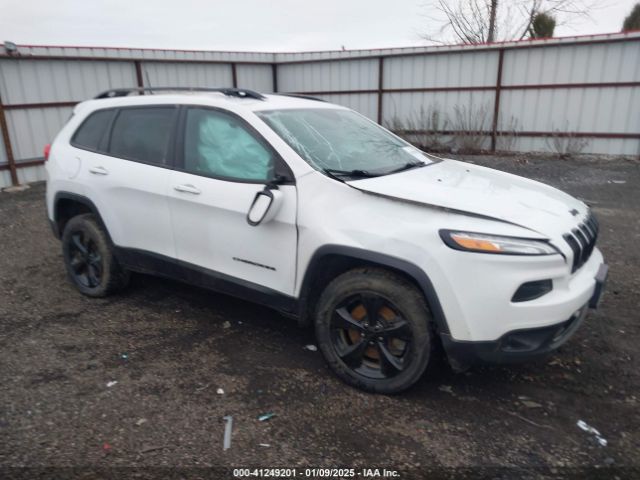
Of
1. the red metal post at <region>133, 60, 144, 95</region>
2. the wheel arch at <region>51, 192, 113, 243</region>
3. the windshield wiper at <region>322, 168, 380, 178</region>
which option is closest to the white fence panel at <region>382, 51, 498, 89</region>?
the red metal post at <region>133, 60, 144, 95</region>

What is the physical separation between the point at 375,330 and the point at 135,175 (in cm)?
222

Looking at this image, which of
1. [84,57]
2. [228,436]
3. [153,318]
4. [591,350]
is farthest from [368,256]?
[84,57]

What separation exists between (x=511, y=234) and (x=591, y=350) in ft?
5.00

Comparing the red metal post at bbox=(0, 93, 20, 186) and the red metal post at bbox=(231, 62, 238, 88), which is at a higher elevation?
the red metal post at bbox=(231, 62, 238, 88)

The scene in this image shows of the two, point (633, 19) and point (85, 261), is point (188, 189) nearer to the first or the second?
point (85, 261)

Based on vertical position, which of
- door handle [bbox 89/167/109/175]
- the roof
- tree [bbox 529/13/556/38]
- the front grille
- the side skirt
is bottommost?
the side skirt

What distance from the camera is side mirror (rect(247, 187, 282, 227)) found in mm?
2994

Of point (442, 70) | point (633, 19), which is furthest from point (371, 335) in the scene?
point (633, 19)

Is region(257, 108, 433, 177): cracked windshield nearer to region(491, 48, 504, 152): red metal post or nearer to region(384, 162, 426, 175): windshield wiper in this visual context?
region(384, 162, 426, 175): windshield wiper

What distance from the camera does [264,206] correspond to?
9.88ft

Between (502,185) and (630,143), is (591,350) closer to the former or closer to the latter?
(502,185)

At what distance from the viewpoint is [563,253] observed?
8.39 ft

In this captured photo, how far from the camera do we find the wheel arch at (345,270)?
2.61 metres

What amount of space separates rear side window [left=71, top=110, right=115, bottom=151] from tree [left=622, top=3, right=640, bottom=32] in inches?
690
